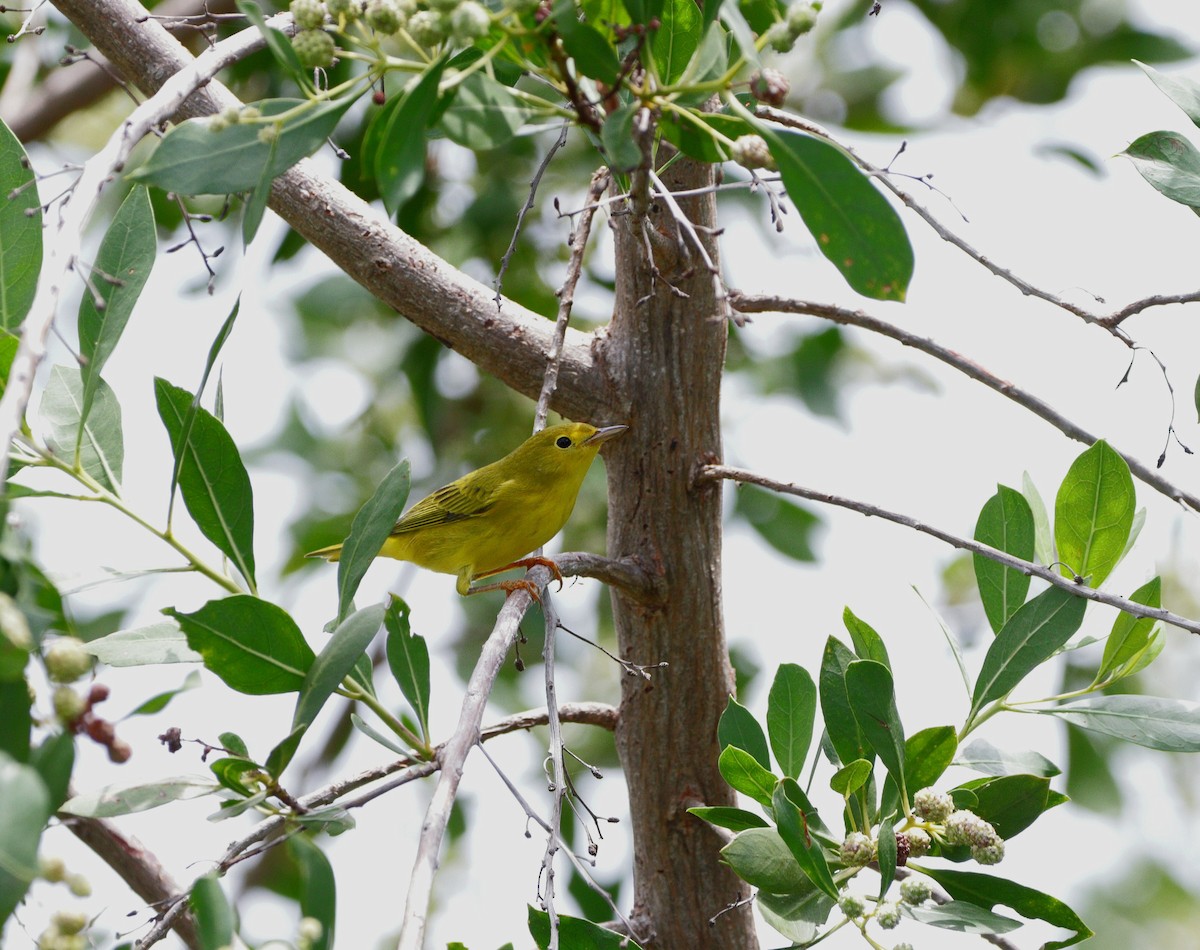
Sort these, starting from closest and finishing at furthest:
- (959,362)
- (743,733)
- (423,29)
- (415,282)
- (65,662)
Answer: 1. (65,662)
2. (423,29)
3. (743,733)
4. (959,362)
5. (415,282)

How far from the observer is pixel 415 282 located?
2.74 m

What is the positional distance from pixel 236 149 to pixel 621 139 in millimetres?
581

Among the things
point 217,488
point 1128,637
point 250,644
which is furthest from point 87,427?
point 1128,637

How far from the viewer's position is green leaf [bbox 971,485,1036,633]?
2.39m

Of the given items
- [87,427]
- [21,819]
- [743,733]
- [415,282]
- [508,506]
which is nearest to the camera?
[21,819]

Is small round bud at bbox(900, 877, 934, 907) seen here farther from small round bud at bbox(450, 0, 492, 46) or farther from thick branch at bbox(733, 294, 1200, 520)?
small round bud at bbox(450, 0, 492, 46)

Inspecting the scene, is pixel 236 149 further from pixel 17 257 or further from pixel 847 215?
pixel 847 215

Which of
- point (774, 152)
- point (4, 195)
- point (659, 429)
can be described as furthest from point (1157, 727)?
point (4, 195)

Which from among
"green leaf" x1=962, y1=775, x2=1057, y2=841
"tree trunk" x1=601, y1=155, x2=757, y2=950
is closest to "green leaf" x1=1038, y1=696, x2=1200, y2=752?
"green leaf" x1=962, y1=775, x2=1057, y2=841

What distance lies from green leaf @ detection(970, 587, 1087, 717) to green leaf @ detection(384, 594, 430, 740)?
1.14m

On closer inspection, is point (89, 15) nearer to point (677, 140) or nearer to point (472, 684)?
point (677, 140)

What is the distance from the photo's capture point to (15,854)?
1.10m

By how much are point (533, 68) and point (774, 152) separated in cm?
37

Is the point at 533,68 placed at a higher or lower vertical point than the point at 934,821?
higher
